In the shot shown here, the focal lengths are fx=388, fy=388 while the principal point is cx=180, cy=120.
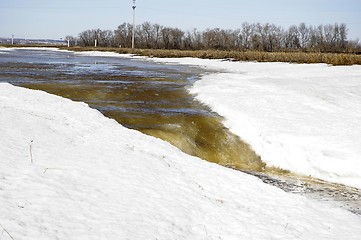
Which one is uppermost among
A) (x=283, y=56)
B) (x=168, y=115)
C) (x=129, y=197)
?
(x=283, y=56)

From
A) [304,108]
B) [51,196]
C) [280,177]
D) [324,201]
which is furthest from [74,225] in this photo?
[304,108]

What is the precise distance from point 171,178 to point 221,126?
16.7 ft

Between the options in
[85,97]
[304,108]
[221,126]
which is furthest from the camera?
[85,97]

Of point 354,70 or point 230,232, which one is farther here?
point 354,70

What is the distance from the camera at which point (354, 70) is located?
24.4 metres

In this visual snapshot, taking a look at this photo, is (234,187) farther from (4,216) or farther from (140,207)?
(4,216)

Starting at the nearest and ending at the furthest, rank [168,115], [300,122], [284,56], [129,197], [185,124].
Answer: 1. [129,197]
2. [300,122]
3. [185,124]
4. [168,115]
5. [284,56]

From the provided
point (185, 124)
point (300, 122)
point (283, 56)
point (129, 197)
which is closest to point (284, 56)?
point (283, 56)

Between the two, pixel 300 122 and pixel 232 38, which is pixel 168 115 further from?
pixel 232 38

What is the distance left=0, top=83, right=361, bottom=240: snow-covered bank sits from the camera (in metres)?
4.30

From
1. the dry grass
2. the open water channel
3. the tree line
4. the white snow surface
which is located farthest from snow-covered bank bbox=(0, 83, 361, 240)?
the tree line

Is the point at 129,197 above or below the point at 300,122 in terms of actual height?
below

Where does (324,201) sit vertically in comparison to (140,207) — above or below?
below

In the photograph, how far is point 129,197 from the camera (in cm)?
527
